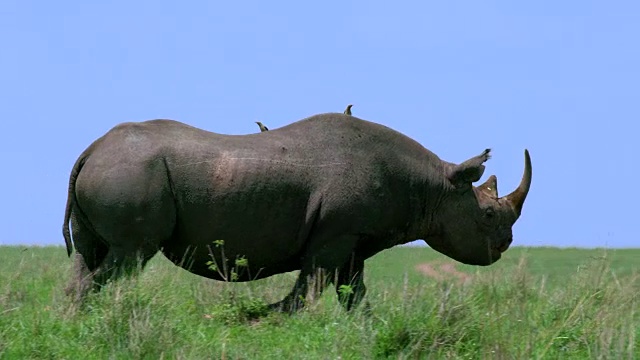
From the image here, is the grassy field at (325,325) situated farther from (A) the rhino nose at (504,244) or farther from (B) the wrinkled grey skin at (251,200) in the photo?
(A) the rhino nose at (504,244)

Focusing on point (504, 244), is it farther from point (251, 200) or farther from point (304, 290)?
point (251, 200)

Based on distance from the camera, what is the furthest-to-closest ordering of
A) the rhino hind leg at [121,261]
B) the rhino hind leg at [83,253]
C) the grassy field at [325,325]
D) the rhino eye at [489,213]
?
the rhino eye at [489,213] < the rhino hind leg at [83,253] < the rhino hind leg at [121,261] < the grassy field at [325,325]

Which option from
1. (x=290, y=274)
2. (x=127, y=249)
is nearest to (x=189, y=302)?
(x=127, y=249)

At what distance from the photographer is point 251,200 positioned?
432 inches

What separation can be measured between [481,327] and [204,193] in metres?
3.01

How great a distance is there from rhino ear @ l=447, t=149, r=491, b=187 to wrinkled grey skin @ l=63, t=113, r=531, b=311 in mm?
275

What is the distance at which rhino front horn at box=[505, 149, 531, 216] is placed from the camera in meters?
12.7

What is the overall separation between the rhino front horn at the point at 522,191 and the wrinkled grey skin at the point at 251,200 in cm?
114

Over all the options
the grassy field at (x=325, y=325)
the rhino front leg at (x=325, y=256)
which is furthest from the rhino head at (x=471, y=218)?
the rhino front leg at (x=325, y=256)

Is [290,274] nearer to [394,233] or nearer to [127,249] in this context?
[394,233]

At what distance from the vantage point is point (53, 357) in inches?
340

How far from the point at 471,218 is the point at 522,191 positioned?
2.56 ft

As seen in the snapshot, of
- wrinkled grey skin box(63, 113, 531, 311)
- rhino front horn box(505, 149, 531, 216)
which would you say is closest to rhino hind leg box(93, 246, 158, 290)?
wrinkled grey skin box(63, 113, 531, 311)

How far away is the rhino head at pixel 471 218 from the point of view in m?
12.2
